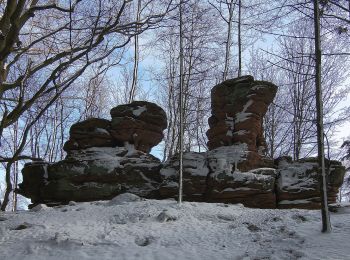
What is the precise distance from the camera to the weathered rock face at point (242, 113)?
44.5 feet

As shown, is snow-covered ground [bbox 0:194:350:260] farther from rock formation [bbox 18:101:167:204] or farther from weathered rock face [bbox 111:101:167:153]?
weathered rock face [bbox 111:101:167:153]

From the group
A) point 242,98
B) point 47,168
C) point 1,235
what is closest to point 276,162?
point 242,98

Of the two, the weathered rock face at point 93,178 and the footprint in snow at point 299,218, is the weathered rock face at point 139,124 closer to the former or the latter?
the weathered rock face at point 93,178

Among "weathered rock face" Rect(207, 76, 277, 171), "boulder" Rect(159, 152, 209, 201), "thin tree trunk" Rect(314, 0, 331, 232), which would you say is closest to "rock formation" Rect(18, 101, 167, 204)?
Answer: "boulder" Rect(159, 152, 209, 201)

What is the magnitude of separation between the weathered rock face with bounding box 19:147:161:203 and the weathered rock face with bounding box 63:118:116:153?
0.66m

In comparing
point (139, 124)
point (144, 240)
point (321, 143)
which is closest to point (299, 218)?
point (321, 143)

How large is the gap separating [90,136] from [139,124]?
1.92 metres

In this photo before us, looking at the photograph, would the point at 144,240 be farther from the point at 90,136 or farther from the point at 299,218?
the point at 90,136

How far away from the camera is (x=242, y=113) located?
13.9 meters

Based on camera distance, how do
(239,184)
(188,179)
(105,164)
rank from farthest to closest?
1. (105,164)
2. (188,179)
3. (239,184)

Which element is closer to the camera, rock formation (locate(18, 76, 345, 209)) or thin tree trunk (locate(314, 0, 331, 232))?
thin tree trunk (locate(314, 0, 331, 232))

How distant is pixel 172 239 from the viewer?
735 centimetres

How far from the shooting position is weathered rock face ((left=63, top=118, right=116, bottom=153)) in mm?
14188

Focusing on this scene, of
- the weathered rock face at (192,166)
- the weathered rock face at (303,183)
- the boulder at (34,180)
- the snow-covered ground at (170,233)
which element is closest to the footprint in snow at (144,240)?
the snow-covered ground at (170,233)
